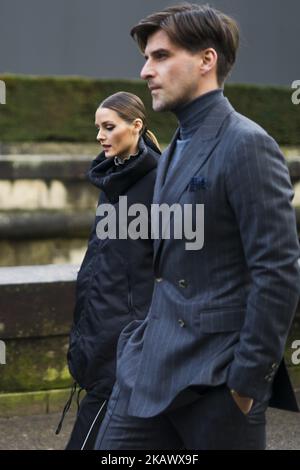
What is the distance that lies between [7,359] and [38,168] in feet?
13.9

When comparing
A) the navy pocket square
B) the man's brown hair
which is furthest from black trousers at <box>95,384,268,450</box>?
the man's brown hair

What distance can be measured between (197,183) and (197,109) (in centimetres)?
21

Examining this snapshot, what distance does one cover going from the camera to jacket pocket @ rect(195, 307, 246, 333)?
2.30 m

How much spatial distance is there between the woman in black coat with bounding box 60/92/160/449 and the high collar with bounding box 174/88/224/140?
836 mm

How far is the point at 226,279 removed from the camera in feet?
7.62

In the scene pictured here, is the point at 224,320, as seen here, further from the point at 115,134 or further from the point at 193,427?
the point at 115,134

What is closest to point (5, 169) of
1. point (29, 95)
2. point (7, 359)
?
point (29, 95)

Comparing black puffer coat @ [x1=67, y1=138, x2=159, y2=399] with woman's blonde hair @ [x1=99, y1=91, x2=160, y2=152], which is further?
woman's blonde hair @ [x1=99, y1=91, x2=160, y2=152]

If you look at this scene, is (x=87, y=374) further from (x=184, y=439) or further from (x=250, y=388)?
(x=250, y=388)

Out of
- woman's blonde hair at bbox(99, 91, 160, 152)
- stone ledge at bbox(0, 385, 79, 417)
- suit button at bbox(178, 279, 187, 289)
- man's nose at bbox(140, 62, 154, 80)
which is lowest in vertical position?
stone ledge at bbox(0, 385, 79, 417)
